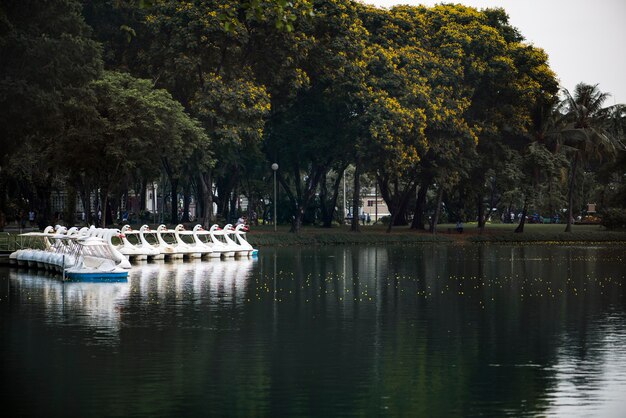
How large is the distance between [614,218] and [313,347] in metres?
80.8

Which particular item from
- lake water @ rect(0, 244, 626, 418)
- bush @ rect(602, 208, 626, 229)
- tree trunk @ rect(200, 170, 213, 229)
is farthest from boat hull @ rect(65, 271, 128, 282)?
bush @ rect(602, 208, 626, 229)

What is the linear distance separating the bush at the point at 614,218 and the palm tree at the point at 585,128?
6.48 meters

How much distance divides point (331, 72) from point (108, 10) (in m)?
15.7

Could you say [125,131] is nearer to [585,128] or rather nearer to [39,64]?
[39,64]

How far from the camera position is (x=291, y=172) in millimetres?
96500

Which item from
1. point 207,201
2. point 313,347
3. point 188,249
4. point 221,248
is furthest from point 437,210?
point 313,347

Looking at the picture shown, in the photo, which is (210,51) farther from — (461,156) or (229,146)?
(461,156)

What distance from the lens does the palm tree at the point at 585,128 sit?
295ft

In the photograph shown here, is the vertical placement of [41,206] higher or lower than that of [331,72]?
lower

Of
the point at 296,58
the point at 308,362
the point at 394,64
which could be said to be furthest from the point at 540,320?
the point at 394,64

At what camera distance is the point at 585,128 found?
A: 92.2 metres

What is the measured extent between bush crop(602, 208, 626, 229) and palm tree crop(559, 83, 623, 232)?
21.3 ft

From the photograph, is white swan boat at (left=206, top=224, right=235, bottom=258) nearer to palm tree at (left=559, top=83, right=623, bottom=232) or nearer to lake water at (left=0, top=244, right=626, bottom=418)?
lake water at (left=0, top=244, right=626, bottom=418)

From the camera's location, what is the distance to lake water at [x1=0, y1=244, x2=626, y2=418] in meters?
16.5
